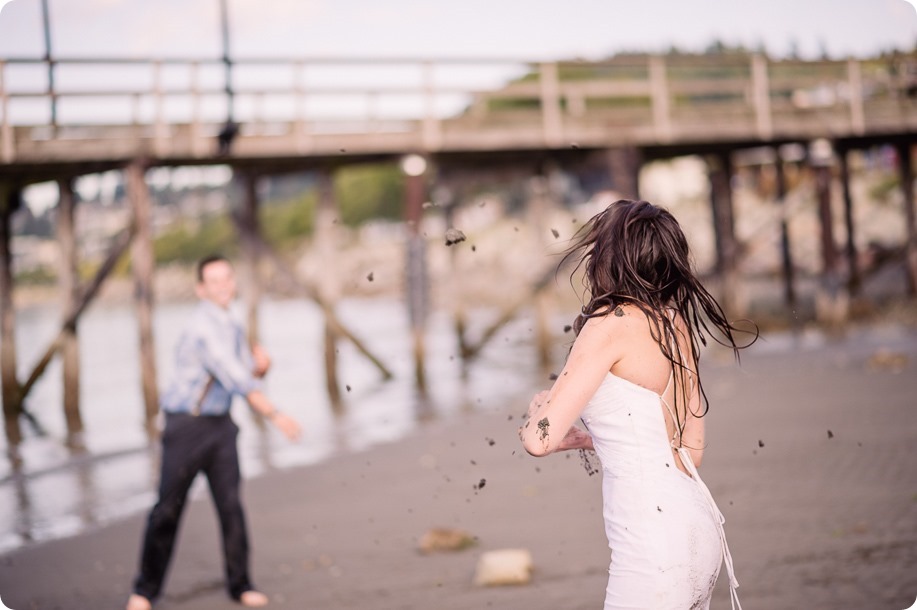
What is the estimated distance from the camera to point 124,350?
122 feet

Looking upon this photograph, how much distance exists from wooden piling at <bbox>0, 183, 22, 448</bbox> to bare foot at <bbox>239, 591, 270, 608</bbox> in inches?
435

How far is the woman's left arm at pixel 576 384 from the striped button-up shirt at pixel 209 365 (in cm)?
271

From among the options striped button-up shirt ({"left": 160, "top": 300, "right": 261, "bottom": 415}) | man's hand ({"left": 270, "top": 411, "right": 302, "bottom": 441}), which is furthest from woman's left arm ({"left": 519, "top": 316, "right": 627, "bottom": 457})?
striped button-up shirt ({"left": 160, "top": 300, "right": 261, "bottom": 415})

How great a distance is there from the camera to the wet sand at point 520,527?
5.15 meters

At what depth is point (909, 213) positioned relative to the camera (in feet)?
71.4

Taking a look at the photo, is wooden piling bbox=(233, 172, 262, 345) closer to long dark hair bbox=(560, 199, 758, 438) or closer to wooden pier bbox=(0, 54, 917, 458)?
wooden pier bbox=(0, 54, 917, 458)

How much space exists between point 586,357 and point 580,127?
1458cm

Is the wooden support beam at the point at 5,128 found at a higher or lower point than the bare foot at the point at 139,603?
higher

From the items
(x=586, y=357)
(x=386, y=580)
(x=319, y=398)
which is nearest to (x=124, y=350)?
(x=319, y=398)

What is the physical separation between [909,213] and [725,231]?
4089 millimetres

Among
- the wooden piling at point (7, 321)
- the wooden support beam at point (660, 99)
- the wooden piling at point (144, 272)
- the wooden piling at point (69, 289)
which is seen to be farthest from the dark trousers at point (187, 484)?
the wooden support beam at point (660, 99)

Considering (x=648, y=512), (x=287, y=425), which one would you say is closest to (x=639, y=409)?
(x=648, y=512)

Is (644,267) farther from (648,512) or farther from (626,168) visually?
(626,168)

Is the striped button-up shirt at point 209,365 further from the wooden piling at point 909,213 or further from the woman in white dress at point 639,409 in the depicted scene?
the wooden piling at point 909,213
